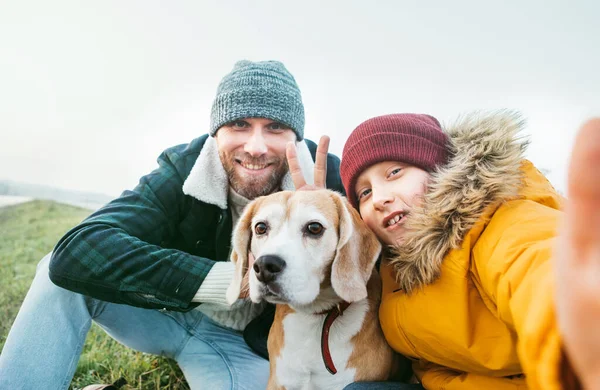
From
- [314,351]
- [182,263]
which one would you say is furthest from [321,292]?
[182,263]

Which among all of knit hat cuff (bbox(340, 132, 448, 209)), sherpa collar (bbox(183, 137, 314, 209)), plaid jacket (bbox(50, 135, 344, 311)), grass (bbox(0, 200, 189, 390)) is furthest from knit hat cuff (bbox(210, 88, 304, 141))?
grass (bbox(0, 200, 189, 390))

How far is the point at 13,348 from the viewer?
238 centimetres

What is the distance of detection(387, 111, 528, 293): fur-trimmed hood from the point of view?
5.40ft

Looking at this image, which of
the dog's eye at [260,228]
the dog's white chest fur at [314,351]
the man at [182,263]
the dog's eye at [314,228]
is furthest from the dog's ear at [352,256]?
the man at [182,263]

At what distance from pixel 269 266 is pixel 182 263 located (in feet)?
2.72

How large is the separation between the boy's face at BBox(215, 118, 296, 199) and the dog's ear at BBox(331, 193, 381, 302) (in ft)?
3.57

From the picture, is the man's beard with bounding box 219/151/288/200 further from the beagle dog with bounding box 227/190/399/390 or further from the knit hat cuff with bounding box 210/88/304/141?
the beagle dog with bounding box 227/190/399/390

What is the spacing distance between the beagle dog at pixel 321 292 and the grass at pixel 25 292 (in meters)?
1.51

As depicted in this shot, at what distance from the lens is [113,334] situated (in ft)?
10.3

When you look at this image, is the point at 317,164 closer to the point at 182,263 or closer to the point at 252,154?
the point at 252,154

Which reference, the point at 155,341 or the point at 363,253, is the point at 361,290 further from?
the point at 155,341

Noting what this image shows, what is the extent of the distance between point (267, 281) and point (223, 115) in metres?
1.69

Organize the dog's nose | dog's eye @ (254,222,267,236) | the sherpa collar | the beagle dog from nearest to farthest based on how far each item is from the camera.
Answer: the dog's nose < the beagle dog < dog's eye @ (254,222,267,236) < the sherpa collar

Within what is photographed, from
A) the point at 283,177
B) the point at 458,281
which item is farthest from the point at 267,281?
the point at 283,177
